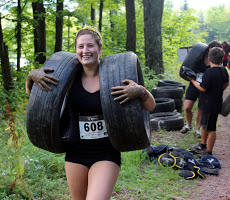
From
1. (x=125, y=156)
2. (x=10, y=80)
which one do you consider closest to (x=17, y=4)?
(x=10, y=80)

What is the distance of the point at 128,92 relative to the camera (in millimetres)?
2166

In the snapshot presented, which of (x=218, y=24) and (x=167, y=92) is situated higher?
(x=218, y=24)

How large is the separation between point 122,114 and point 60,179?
2153 mm

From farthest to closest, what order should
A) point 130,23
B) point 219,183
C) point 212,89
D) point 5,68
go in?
point 130,23 → point 5,68 → point 212,89 → point 219,183

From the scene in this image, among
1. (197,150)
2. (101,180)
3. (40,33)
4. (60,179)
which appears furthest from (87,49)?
(40,33)

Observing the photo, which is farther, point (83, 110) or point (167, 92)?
point (167, 92)

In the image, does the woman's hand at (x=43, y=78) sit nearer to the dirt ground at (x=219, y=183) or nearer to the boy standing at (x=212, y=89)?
the dirt ground at (x=219, y=183)

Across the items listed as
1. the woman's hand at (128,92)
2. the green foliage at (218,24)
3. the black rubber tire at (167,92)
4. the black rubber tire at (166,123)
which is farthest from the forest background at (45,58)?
the green foliage at (218,24)

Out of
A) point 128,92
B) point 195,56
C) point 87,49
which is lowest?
point 128,92

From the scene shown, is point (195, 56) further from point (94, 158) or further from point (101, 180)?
point (101, 180)

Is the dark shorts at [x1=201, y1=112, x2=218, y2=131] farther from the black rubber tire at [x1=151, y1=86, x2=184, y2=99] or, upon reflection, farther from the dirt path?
the black rubber tire at [x1=151, y1=86, x2=184, y2=99]

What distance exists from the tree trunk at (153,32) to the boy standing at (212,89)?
204 inches

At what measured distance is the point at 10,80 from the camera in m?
9.28

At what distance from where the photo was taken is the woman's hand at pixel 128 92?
217 centimetres
